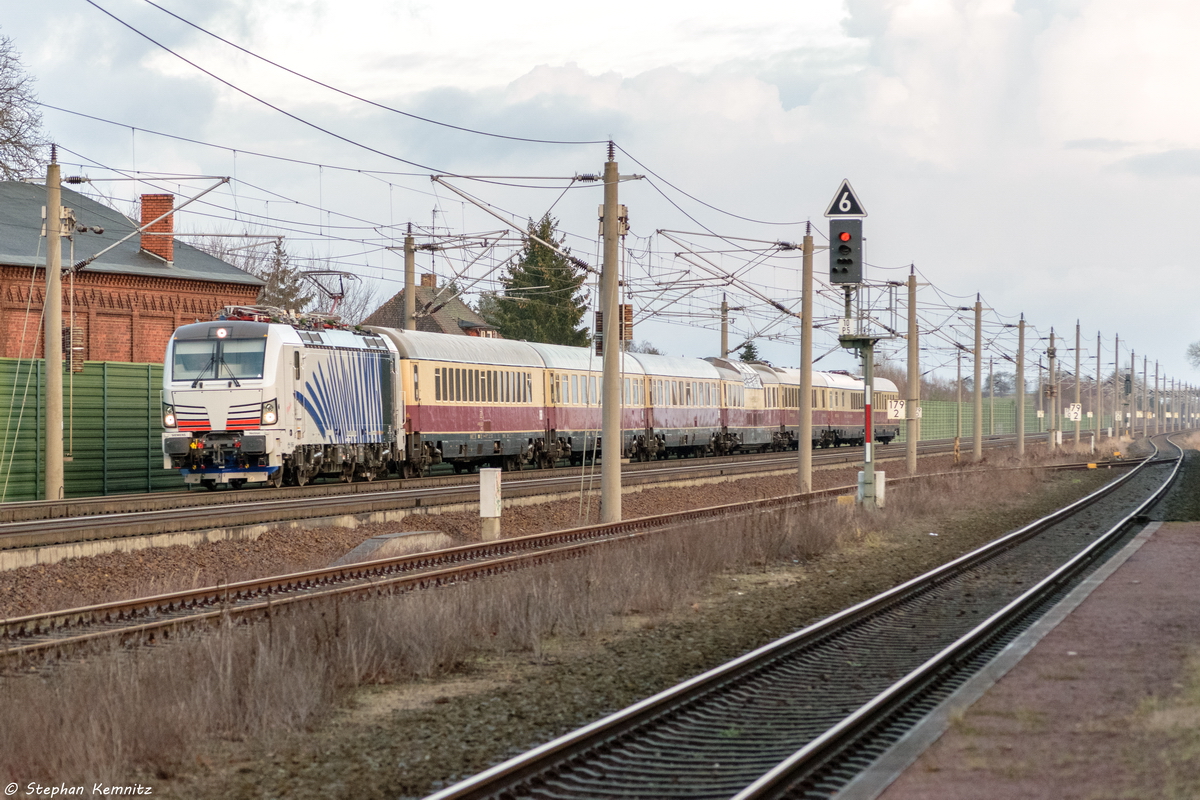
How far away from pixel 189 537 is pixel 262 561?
1.15 metres

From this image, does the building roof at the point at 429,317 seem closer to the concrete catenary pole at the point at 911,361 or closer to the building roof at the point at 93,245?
the building roof at the point at 93,245

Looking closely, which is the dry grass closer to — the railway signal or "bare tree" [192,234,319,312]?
the railway signal

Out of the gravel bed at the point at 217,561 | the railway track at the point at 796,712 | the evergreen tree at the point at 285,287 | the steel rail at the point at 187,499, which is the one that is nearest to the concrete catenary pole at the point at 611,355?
the gravel bed at the point at 217,561

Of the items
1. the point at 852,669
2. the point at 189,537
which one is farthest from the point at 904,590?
the point at 189,537

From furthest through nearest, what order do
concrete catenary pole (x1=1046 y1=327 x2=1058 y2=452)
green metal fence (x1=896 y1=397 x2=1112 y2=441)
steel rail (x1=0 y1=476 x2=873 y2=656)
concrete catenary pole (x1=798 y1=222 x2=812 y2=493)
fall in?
1. green metal fence (x1=896 y1=397 x2=1112 y2=441)
2. concrete catenary pole (x1=1046 y1=327 x2=1058 y2=452)
3. concrete catenary pole (x1=798 y1=222 x2=812 y2=493)
4. steel rail (x1=0 y1=476 x2=873 y2=656)

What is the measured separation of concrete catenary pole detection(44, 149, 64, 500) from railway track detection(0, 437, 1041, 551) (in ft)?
3.31

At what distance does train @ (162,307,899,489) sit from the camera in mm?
24016

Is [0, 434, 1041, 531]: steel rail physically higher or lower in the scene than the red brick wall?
lower

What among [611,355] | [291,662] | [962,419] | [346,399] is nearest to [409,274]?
[346,399]

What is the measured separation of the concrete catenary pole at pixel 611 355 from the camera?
20.9 metres

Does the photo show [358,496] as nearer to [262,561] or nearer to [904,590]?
[262,561]

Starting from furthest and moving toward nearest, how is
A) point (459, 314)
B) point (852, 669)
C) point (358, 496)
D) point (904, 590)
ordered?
point (459, 314)
point (358, 496)
point (904, 590)
point (852, 669)

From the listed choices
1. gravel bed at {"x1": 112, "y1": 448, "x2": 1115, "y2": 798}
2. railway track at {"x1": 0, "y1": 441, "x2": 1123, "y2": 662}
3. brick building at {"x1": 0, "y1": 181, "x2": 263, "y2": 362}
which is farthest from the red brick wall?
gravel bed at {"x1": 112, "y1": 448, "x2": 1115, "y2": 798}

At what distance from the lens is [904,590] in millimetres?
14328
